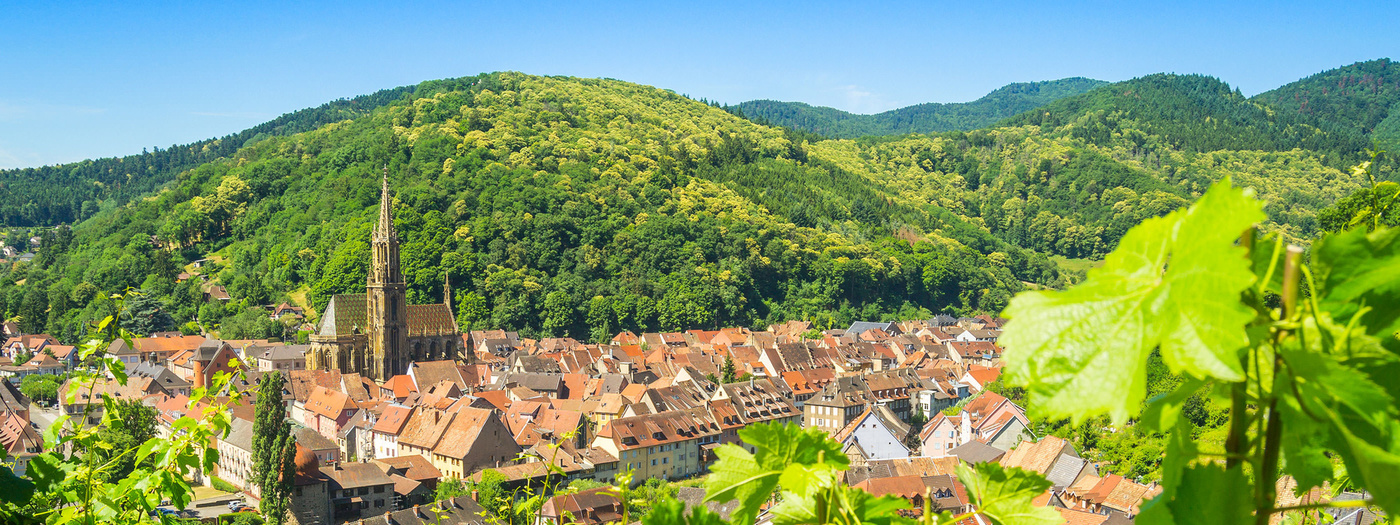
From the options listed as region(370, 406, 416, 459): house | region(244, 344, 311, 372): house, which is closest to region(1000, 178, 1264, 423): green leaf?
region(370, 406, 416, 459): house

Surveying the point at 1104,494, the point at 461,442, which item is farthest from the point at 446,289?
the point at 1104,494

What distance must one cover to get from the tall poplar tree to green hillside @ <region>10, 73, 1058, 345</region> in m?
36.5

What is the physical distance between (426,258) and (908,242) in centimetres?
4553

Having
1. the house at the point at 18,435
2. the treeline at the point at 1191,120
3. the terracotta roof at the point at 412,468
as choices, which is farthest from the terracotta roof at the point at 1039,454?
the treeline at the point at 1191,120

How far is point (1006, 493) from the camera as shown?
4.22 ft

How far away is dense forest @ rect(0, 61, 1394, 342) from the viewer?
64625 millimetres

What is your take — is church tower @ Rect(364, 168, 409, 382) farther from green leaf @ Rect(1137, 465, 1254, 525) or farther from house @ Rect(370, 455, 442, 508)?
green leaf @ Rect(1137, 465, 1254, 525)

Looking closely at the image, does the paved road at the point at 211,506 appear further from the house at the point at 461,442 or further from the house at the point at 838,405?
the house at the point at 838,405

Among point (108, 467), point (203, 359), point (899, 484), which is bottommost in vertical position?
point (203, 359)

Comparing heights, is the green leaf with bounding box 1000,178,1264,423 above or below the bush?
above

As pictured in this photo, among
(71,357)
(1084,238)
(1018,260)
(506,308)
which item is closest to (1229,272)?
(71,357)

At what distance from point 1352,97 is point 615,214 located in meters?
159

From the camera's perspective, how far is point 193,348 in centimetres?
5559

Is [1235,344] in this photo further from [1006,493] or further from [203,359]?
[203,359]
